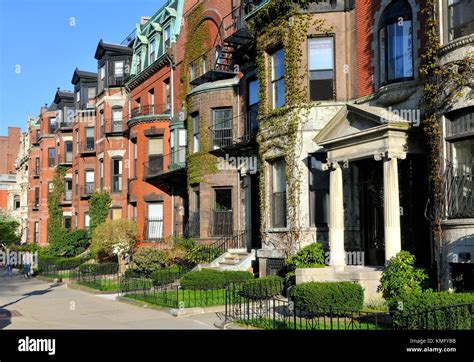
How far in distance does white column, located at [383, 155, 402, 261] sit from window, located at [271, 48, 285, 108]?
21.5 ft

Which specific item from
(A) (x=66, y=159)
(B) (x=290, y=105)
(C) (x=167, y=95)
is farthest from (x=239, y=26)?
(A) (x=66, y=159)

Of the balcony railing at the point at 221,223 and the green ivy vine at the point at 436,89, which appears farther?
the balcony railing at the point at 221,223

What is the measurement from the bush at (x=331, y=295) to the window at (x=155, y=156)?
67.9 ft

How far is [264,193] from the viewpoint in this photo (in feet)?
75.5

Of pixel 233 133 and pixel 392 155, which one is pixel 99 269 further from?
pixel 392 155

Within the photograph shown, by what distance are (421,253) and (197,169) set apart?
13.7m

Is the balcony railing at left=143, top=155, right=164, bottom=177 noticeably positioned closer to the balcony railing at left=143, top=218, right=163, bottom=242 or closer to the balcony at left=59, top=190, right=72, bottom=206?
the balcony railing at left=143, top=218, right=163, bottom=242

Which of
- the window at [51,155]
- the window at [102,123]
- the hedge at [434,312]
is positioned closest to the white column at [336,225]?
the hedge at [434,312]

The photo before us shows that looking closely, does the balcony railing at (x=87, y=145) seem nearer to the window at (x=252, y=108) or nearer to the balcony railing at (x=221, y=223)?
the balcony railing at (x=221, y=223)

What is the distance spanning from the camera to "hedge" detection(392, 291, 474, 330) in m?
11.4

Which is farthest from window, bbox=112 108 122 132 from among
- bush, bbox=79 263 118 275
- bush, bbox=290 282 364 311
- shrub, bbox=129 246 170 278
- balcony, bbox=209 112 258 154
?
bush, bbox=290 282 364 311

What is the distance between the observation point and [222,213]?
28.0 metres

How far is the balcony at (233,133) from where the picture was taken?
26031 mm
